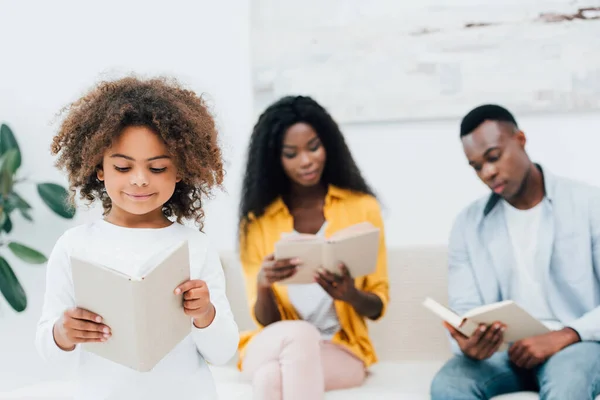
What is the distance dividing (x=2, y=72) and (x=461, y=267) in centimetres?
231

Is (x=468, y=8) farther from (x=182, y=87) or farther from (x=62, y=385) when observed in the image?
(x=62, y=385)

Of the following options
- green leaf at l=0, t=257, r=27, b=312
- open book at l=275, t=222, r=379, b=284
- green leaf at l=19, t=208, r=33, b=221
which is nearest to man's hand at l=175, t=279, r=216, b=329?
open book at l=275, t=222, r=379, b=284

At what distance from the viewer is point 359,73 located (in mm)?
2803

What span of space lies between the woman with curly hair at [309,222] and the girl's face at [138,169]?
706 mm

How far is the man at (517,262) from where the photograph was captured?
1.92 meters

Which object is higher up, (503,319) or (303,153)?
(303,153)

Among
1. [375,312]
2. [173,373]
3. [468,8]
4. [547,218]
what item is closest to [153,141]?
[173,373]

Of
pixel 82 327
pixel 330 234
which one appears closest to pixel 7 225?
pixel 330 234

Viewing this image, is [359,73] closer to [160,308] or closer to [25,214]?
[25,214]

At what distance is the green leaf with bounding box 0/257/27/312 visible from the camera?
110 inches

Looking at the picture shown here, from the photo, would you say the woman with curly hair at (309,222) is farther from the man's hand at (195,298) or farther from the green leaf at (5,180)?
the green leaf at (5,180)

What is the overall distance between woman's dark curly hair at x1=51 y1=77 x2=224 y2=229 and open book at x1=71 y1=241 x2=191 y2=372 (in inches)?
10.6

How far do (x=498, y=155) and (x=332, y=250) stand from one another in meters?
0.60

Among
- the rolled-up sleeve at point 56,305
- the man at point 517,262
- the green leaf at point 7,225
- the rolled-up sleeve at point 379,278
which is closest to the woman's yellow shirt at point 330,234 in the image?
the rolled-up sleeve at point 379,278
